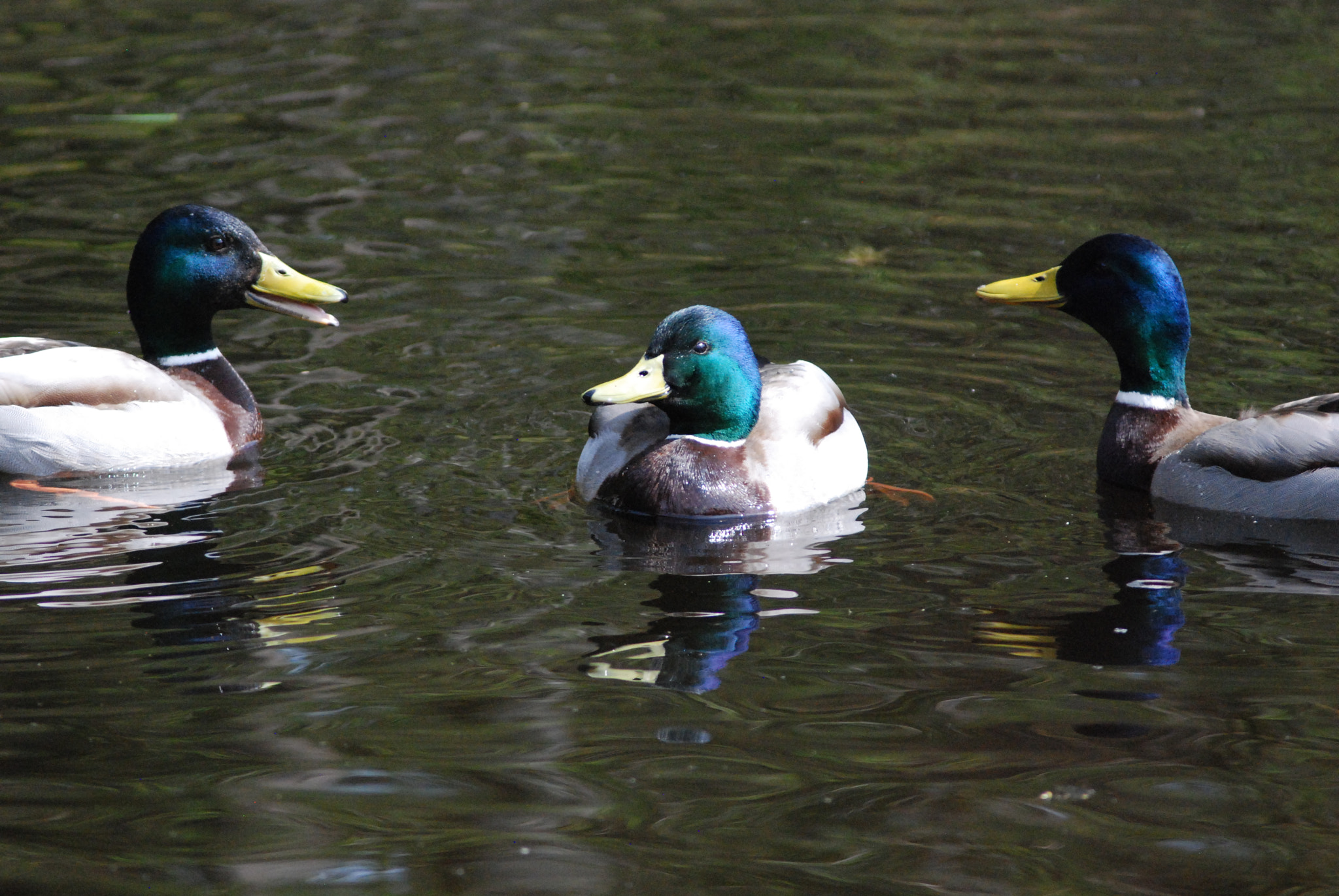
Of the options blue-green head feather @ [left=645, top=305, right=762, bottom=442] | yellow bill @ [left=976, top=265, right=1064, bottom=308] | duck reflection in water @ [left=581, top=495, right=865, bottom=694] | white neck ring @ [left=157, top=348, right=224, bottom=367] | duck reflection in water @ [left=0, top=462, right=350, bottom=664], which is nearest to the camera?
duck reflection in water @ [left=581, top=495, right=865, bottom=694]

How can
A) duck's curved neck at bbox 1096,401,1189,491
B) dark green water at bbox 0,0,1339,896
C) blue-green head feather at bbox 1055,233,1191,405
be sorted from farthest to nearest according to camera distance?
blue-green head feather at bbox 1055,233,1191,405, duck's curved neck at bbox 1096,401,1189,491, dark green water at bbox 0,0,1339,896

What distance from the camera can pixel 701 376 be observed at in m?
6.66

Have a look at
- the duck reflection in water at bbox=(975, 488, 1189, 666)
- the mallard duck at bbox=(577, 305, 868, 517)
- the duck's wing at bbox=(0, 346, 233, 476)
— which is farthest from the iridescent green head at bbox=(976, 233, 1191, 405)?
the duck's wing at bbox=(0, 346, 233, 476)

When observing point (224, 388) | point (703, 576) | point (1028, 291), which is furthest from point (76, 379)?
point (1028, 291)

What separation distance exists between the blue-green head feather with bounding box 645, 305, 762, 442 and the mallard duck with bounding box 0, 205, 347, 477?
1.82 m

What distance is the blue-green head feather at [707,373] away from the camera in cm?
659

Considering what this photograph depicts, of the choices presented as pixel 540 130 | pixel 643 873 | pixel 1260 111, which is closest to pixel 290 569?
pixel 643 873

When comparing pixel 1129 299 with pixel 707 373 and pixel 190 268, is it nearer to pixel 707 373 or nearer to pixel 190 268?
pixel 707 373

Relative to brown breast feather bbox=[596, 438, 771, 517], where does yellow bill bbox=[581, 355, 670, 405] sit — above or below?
above

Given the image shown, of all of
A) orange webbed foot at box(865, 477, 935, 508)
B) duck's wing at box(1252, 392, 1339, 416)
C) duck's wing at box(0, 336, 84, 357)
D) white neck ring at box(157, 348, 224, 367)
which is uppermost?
duck's wing at box(0, 336, 84, 357)

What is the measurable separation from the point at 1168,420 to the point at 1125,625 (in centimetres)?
190

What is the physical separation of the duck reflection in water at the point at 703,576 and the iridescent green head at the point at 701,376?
41cm

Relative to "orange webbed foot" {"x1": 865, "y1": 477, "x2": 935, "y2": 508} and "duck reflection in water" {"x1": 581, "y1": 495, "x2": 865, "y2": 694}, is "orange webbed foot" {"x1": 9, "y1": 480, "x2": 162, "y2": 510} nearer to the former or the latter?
"duck reflection in water" {"x1": 581, "y1": 495, "x2": 865, "y2": 694}

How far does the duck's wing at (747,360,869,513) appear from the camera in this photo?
22.2ft
